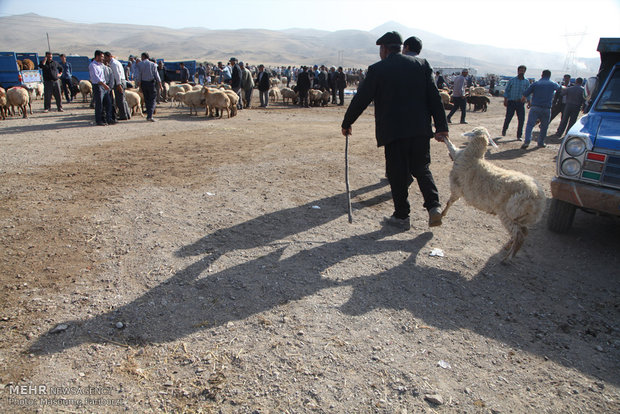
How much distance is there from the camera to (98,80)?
10109 mm

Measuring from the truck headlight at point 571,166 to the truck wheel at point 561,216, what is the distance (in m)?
0.48

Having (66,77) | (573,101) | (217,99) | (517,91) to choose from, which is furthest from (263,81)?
(573,101)

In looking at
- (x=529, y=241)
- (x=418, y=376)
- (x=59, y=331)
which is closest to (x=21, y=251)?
(x=59, y=331)

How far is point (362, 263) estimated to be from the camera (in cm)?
371

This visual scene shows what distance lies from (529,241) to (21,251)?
18.4ft

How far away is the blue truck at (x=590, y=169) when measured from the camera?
3824mm

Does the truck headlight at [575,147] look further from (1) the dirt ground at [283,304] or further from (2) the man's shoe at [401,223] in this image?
(2) the man's shoe at [401,223]

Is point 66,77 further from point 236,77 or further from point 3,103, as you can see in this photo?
point 236,77

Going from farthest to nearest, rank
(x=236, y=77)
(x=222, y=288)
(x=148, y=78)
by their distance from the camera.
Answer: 1. (x=236, y=77)
2. (x=148, y=78)
3. (x=222, y=288)

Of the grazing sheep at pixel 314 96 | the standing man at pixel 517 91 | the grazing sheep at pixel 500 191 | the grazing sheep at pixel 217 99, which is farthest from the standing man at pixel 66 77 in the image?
the grazing sheep at pixel 500 191

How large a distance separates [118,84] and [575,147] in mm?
11809

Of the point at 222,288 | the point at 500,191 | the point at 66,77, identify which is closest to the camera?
the point at 222,288

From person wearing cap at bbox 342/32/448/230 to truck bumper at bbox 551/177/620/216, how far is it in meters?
1.38

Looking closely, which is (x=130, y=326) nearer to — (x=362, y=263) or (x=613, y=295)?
(x=362, y=263)
